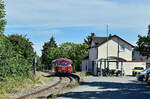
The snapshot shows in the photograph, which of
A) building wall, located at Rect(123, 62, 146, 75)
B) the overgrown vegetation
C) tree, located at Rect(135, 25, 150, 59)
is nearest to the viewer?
the overgrown vegetation

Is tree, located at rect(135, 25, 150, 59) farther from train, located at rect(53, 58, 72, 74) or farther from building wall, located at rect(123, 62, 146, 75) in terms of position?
train, located at rect(53, 58, 72, 74)

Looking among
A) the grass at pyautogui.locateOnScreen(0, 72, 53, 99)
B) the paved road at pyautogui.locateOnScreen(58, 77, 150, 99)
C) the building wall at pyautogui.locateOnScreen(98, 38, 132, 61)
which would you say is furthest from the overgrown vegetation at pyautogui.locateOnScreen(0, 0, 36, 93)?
the building wall at pyautogui.locateOnScreen(98, 38, 132, 61)

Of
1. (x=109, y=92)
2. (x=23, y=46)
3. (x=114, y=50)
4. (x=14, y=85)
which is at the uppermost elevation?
(x=114, y=50)

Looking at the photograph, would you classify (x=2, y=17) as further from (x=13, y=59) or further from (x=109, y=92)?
(x=109, y=92)

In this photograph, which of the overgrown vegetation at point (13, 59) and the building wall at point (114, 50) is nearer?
the overgrown vegetation at point (13, 59)

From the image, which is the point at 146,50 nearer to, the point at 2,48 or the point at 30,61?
the point at 30,61

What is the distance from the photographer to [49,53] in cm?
9388

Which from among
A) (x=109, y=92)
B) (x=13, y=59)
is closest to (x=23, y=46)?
(x=13, y=59)

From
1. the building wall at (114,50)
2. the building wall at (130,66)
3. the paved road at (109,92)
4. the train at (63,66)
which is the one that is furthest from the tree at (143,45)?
the paved road at (109,92)

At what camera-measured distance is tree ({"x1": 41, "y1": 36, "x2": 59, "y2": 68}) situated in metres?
87.4

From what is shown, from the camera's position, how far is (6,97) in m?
16.9

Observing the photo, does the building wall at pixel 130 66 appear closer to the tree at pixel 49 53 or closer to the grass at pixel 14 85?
the grass at pixel 14 85

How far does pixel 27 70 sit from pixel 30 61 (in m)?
2.57

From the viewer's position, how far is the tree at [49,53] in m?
87.4
